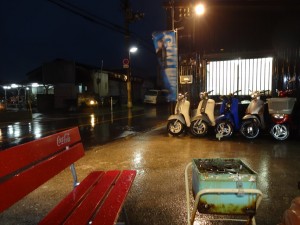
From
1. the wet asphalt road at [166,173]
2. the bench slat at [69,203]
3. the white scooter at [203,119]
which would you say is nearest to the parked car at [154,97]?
the wet asphalt road at [166,173]

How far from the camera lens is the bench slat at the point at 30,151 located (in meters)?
2.39

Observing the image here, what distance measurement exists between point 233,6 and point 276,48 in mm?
2802

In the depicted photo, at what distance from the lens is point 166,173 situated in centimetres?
554

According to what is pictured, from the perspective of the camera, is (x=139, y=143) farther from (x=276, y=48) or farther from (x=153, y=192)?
(x=276, y=48)

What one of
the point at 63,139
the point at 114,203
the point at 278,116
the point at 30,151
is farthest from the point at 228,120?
the point at 30,151

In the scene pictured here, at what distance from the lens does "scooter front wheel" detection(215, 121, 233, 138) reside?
9062 mm

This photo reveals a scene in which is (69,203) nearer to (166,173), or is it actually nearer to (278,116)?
(166,173)

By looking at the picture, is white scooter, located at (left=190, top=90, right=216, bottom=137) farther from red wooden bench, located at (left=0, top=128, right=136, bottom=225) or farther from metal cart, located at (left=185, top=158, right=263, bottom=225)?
metal cart, located at (left=185, top=158, right=263, bottom=225)

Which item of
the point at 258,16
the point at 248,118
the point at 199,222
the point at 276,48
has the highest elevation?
the point at 258,16

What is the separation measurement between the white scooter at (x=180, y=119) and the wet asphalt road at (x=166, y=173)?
12.7 inches

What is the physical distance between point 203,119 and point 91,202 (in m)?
7.05

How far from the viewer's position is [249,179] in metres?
2.49

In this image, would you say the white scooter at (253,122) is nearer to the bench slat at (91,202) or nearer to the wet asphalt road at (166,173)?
the wet asphalt road at (166,173)

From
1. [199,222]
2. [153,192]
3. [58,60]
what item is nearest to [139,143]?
[153,192]
